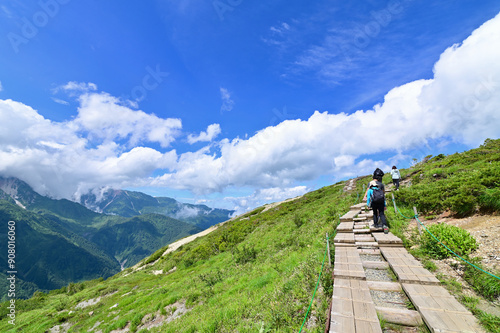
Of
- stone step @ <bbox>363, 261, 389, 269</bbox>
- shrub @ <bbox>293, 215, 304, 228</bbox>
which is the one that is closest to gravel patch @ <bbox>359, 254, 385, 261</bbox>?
stone step @ <bbox>363, 261, 389, 269</bbox>

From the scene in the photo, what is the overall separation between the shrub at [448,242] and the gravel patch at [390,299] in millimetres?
3480

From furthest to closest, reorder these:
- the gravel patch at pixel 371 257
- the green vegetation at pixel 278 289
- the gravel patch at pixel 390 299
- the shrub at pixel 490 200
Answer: the shrub at pixel 490 200 → the gravel patch at pixel 371 257 → the green vegetation at pixel 278 289 → the gravel patch at pixel 390 299

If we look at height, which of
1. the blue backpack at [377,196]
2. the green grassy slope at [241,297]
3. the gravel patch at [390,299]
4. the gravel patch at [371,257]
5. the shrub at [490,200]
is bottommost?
the green grassy slope at [241,297]

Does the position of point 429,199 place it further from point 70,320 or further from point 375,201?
point 70,320

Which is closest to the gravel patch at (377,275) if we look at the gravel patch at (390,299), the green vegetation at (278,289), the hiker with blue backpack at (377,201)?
the gravel patch at (390,299)

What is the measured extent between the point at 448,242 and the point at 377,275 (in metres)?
3.40

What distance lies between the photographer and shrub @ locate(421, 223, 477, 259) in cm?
735

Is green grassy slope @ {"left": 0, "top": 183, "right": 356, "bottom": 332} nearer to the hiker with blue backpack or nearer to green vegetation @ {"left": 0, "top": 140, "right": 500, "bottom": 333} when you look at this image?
green vegetation @ {"left": 0, "top": 140, "right": 500, "bottom": 333}

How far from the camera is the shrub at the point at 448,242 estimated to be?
→ 24.1ft

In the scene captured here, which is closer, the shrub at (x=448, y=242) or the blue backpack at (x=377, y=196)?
the shrub at (x=448, y=242)

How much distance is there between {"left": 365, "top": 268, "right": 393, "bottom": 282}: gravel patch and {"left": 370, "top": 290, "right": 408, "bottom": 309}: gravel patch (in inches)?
31.4

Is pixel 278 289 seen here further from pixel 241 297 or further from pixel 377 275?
pixel 377 275

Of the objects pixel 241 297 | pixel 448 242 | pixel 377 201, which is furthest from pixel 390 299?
pixel 241 297

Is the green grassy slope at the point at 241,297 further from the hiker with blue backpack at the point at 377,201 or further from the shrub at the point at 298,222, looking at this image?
the hiker with blue backpack at the point at 377,201
